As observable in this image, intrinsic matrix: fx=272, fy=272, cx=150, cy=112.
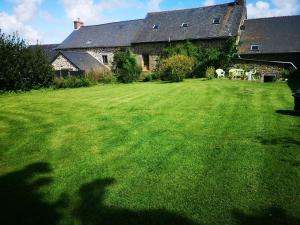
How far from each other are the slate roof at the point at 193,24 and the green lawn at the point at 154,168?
61.4 ft

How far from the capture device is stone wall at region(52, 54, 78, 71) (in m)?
29.4

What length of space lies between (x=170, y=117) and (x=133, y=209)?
5367mm

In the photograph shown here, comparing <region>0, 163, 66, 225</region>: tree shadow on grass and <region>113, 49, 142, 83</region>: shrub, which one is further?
<region>113, 49, 142, 83</region>: shrub

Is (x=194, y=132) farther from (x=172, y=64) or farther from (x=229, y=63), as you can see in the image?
(x=229, y=63)

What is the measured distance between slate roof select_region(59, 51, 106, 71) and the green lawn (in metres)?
20.4

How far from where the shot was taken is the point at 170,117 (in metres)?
9.45

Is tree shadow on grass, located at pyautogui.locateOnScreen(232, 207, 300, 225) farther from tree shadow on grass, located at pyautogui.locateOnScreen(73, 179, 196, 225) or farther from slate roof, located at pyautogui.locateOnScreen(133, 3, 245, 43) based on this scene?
slate roof, located at pyautogui.locateOnScreen(133, 3, 245, 43)

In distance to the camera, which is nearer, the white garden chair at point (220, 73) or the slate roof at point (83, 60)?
the white garden chair at point (220, 73)

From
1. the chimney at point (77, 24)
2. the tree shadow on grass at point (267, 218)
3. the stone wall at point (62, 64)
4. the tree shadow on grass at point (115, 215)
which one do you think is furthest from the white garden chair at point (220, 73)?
the chimney at point (77, 24)

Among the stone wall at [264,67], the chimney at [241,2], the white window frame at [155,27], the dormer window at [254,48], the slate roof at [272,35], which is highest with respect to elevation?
the chimney at [241,2]

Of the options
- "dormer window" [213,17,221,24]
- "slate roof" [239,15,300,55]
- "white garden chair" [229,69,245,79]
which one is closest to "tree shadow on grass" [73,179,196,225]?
"white garden chair" [229,69,245,79]

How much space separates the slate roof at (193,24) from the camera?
88.0 feet

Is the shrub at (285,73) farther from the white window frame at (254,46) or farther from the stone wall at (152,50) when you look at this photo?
the stone wall at (152,50)

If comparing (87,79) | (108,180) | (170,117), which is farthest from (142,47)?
(108,180)
